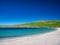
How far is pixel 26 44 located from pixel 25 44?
29mm

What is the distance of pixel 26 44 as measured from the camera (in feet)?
11.7

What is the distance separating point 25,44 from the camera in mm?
3553
